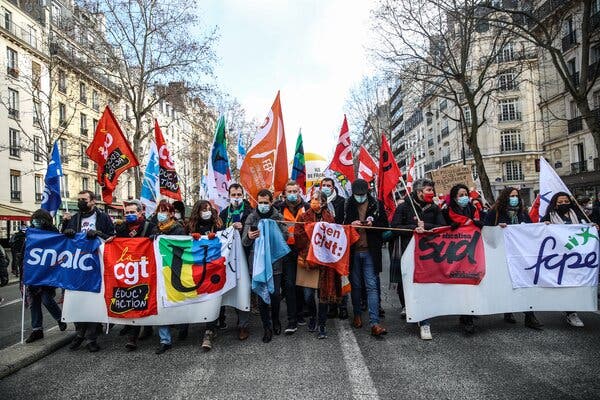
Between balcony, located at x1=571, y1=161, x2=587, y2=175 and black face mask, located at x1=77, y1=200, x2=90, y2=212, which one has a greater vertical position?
balcony, located at x1=571, y1=161, x2=587, y2=175

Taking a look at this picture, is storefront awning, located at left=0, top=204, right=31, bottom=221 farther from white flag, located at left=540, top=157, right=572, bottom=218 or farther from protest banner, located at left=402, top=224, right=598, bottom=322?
Result: white flag, located at left=540, top=157, right=572, bottom=218

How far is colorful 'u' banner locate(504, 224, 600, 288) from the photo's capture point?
5984mm

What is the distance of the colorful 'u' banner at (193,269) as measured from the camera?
5.83 metres

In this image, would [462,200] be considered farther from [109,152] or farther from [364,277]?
[109,152]

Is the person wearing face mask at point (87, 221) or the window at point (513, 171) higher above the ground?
the window at point (513, 171)

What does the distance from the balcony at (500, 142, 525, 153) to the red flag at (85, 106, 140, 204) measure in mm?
49570

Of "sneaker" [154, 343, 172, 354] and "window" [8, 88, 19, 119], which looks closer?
"sneaker" [154, 343, 172, 354]

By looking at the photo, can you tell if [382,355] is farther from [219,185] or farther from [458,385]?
[219,185]

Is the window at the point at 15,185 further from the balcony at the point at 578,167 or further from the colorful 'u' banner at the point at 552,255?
the balcony at the point at 578,167

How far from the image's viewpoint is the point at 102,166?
7.34 metres

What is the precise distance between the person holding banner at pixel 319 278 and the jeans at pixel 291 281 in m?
0.10

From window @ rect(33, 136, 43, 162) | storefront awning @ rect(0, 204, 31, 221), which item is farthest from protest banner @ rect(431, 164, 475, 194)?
window @ rect(33, 136, 43, 162)

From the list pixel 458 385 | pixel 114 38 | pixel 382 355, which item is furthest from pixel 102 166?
pixel 114 38

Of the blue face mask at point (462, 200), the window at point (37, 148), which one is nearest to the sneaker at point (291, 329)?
the blue face mask at point (462, 200)
